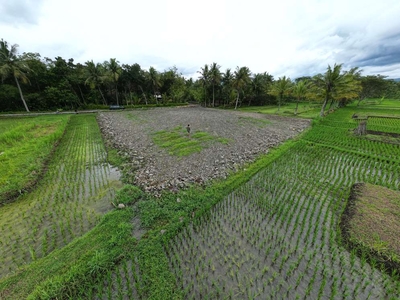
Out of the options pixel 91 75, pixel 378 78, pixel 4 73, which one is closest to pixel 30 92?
pixel 4 73

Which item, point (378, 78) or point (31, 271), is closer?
point (31, 271)

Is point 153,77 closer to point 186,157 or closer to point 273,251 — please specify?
point 186,157

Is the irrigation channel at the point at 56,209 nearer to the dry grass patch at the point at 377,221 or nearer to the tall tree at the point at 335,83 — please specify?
the dry grass patch at the point at 377,221

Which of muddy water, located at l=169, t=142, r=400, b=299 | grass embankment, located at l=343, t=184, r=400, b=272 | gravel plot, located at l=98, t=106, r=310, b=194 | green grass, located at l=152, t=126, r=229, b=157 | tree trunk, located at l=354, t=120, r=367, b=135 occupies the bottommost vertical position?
muddy water, located at l=169, t=142, r=400, b=299

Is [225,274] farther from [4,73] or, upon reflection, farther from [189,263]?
[4,73]

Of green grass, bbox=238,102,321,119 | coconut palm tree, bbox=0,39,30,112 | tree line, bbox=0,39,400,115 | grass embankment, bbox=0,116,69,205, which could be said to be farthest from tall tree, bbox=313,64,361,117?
coconut palm tree, bbox=0,39,30,112

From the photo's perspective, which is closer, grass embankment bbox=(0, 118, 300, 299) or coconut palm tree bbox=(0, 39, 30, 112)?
grass embankment bbox=(0, 118, 300, 299)

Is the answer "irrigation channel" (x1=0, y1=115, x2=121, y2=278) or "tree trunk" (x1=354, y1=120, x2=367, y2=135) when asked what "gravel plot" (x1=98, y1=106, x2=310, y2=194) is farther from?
"tree trunk" (x1=354, y1=120, x2=367, y2=135)
